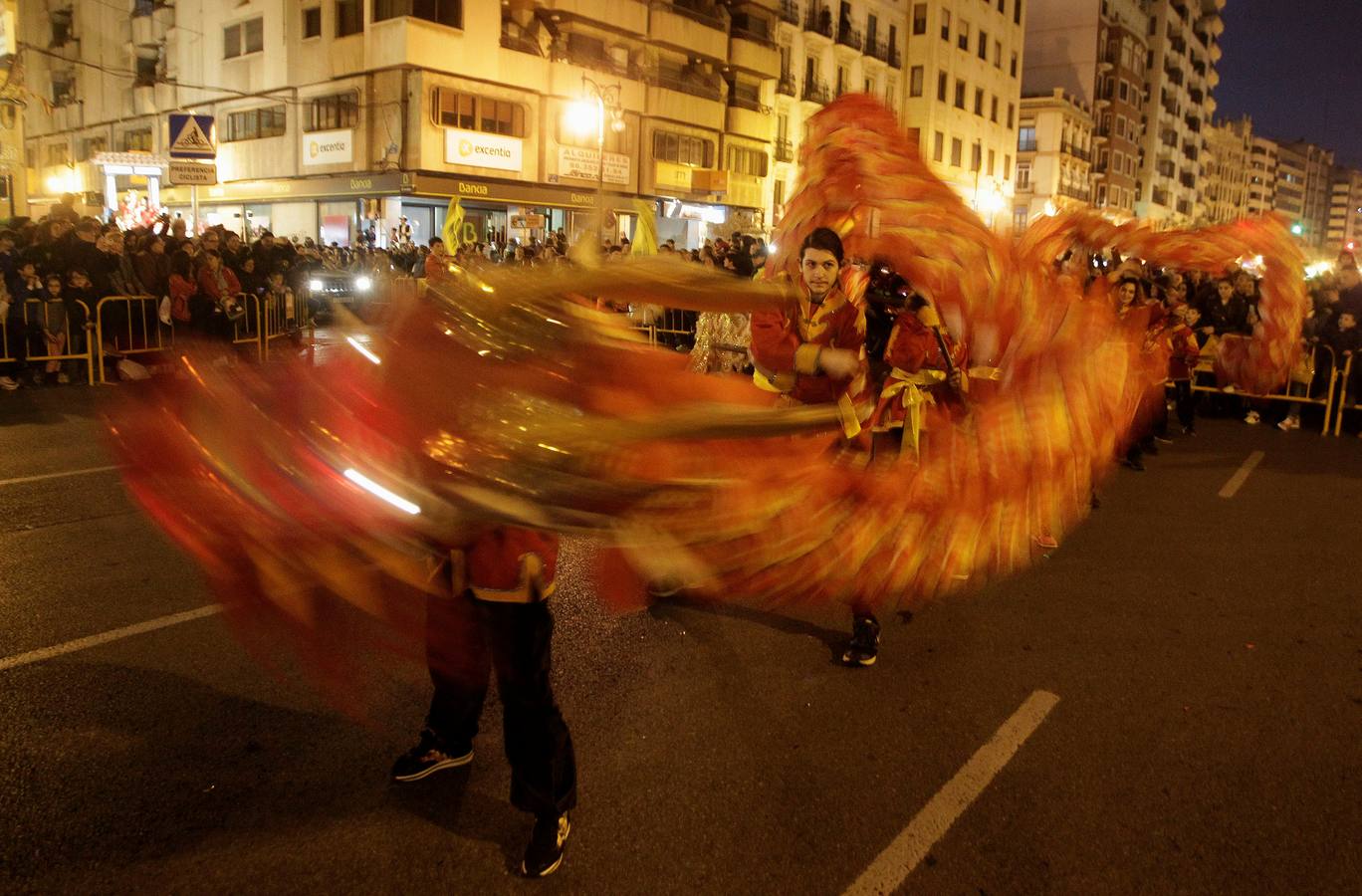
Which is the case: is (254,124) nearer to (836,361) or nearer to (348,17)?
(348,17)

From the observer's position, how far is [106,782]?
11.3 ft

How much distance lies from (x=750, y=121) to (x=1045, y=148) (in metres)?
35.2

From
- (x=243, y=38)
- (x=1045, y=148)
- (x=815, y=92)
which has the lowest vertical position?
(x=243, y=38)

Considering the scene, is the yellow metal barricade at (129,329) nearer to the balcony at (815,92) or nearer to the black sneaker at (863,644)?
the black sneaker at (863,644)

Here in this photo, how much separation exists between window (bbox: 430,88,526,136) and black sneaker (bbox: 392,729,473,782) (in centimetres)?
3042

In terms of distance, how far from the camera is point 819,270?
4.33 metres

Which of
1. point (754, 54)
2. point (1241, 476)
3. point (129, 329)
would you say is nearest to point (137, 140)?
point (754, 54)

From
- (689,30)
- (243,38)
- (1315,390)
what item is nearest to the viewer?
(1315,390)

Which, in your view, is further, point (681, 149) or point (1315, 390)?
point (681, 149)

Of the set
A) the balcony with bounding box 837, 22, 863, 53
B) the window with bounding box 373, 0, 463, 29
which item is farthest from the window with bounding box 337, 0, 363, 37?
the balcony with bounding box 837, 22, 863, 53

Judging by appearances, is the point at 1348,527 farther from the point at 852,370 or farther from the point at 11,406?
the point at 11,406

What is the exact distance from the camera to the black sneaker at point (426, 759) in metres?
3.53

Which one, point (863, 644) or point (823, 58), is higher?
point (823, 58)

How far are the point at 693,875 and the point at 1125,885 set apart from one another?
1362 millimetres
